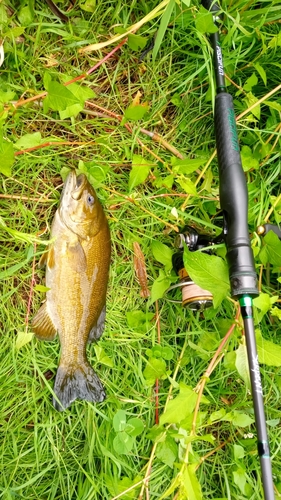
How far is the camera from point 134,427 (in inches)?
91.1

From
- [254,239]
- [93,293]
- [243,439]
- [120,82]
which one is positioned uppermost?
[120,82]

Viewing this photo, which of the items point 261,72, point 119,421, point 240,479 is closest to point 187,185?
point 261,72

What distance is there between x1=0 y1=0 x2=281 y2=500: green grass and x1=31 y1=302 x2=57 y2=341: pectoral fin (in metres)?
0.08

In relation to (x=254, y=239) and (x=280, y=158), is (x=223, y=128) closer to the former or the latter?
(x=254, y=239)

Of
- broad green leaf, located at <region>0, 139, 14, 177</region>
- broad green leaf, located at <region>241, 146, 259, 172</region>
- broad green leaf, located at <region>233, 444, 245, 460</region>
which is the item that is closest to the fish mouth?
broad green leaf, located at <region>0, 139, 14, 177</region>

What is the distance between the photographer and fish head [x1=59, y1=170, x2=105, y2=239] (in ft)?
7.38

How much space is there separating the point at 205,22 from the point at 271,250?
106 centimetres

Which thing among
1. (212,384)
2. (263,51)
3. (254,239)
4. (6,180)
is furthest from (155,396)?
(263,51)

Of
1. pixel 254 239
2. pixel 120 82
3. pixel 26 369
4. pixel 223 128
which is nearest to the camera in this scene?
pixel 223 128

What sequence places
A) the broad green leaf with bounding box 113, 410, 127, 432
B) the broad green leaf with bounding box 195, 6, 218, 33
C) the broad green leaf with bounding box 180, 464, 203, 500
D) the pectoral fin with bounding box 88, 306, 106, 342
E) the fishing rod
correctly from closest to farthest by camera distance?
1. the fishing rod
2. the broad green leaf with bounding box 180, 464, 203, 500
3. the broad green leaf with bounding box 195, 6, 218, 33
4. the broad green leaf with bounding box 113, 410, 127, 432
5. the pectoral fin with bounding box 88, 306, 106, 342

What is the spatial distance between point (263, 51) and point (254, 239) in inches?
37.7

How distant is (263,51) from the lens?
Result: 2.43 metres

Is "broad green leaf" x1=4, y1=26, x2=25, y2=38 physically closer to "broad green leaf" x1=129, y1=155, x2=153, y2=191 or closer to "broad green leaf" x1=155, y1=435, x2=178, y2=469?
"broad green leaf" x1=129, y1=155, x2=153, y2=191

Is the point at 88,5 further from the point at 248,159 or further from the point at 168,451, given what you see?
the point at 168,451
